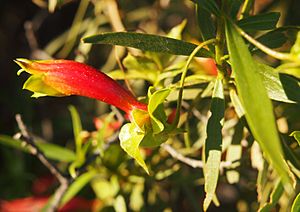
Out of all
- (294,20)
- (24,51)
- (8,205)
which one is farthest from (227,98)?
(24,51)

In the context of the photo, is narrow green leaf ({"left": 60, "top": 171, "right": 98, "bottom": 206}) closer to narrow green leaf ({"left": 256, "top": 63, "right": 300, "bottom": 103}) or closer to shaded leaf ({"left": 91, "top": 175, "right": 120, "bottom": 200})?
shaded leaf ({"left": 91, "top": 175, "right": 120, "bottom": 200})

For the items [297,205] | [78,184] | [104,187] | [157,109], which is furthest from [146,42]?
[104,187]

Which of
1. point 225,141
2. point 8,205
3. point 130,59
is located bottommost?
point 8,205

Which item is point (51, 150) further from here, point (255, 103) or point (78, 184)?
point (255, 103)

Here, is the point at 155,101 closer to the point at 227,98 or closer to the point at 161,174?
the point at 227,98

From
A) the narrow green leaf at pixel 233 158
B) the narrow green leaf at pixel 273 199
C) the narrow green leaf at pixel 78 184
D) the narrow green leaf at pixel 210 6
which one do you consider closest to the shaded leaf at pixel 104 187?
the narrow green leaf at pixel 78 184

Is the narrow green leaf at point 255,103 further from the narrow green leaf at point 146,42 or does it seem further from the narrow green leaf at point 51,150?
the narrow green leaf at point 51,150
